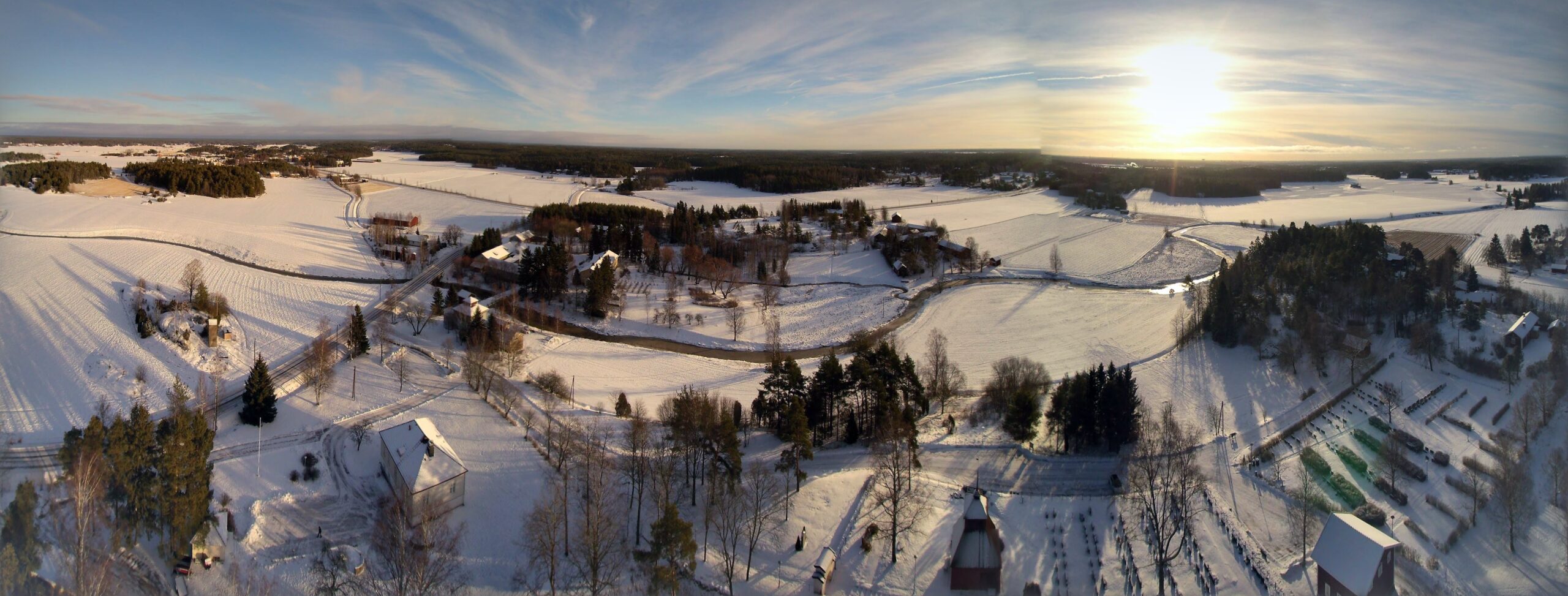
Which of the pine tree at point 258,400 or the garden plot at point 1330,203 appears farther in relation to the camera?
the garden plot at point 1330,203

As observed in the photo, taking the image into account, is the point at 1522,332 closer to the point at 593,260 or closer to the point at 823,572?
the point at 823,572

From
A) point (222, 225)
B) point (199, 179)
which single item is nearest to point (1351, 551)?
point (222, 225)

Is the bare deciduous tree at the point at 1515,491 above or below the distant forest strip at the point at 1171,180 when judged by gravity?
below

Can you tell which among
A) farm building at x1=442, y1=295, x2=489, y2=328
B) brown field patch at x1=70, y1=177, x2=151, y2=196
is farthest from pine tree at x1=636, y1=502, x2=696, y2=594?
brown field patch at x1=70, y1=177, x2=151, y2=196

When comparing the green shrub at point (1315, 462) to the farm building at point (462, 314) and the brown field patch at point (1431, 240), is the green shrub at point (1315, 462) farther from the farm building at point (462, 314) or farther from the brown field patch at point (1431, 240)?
the farm building at point (462, 314)

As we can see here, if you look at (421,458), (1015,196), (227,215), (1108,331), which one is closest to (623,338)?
(421,458)

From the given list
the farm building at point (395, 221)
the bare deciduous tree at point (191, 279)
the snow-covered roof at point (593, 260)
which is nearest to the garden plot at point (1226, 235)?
the snow-covered roof at point (593, 260)

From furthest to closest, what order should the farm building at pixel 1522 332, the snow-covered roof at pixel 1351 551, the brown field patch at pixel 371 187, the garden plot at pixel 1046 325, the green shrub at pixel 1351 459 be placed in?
the brown field patch at pixel 371 187
the garden plot at pixel 1046 325
the farm building at pixel 1522 332
the green shrub at pixel 1351 459
the snow-covered roof at pixel 1351 551

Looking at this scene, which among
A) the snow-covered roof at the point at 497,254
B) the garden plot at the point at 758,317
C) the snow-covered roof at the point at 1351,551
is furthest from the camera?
the snow-covered roof at the point at 497,254
